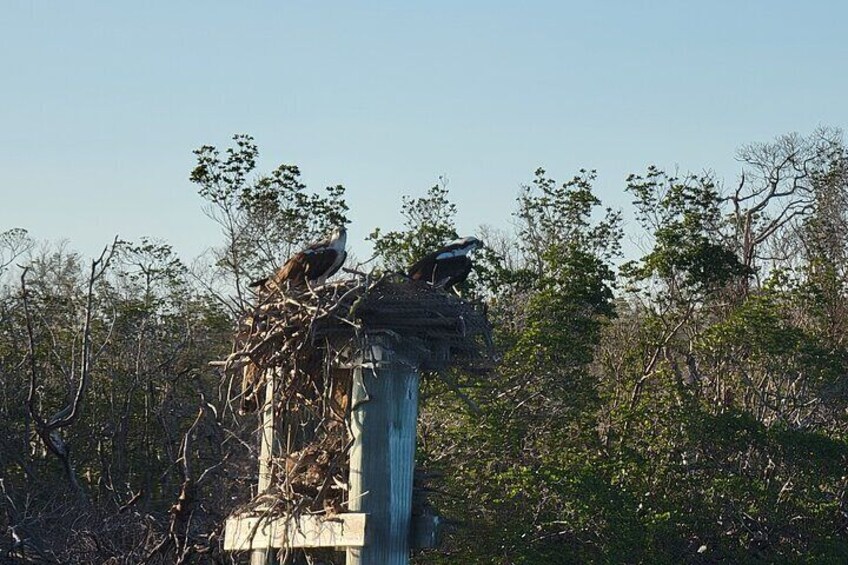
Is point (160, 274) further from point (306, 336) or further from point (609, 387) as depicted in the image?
point (306, 336)

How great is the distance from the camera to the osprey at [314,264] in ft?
28.1

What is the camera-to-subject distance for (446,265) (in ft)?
34.4

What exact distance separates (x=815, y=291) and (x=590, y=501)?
28.1ft

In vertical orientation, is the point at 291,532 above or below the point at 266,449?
below

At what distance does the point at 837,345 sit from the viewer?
75.9 feet

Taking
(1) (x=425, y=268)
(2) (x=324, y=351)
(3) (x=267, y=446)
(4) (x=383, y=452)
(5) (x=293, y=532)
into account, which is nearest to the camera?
(4) (x=383, y=452)

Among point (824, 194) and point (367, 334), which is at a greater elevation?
point (824, 194)

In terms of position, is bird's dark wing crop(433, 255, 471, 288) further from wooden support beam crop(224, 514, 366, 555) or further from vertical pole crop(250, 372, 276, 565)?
wooden support beam crop(224, 514, 366, 555)

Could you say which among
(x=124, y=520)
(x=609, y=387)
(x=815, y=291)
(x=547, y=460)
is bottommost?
(x=124, y=520)

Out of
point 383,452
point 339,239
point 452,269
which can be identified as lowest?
point 383,452

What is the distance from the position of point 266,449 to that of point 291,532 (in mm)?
754

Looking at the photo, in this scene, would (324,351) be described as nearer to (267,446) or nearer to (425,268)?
(267,446)

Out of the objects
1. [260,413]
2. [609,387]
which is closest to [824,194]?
[609,387]

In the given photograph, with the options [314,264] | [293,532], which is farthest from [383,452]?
[314,264]
